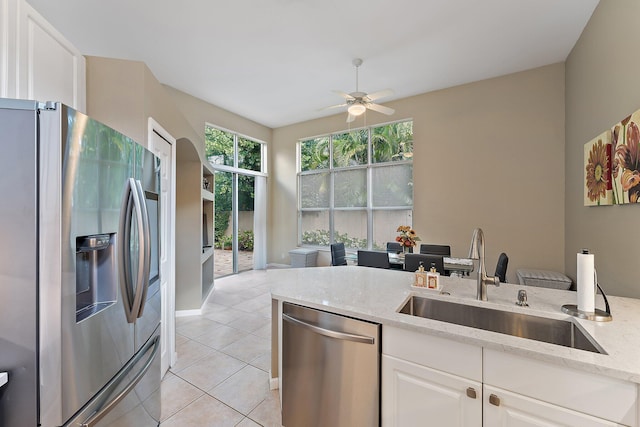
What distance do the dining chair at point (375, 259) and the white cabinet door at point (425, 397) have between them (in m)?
2.25

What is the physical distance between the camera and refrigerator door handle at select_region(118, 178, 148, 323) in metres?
1.26

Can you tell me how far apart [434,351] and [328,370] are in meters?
0.59

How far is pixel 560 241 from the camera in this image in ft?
12.0

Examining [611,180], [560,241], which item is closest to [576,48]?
[611,180]

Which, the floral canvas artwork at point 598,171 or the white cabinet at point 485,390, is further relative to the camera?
the floral canvas artwork at point 598,171

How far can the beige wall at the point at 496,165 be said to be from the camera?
12.2 feet

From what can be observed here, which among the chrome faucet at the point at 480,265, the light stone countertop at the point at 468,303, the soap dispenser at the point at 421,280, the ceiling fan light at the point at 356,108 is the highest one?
the ceiling fan light at the point at 356,108

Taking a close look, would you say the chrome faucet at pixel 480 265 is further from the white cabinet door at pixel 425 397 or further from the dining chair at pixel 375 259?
the dining chair at pixel 375 259

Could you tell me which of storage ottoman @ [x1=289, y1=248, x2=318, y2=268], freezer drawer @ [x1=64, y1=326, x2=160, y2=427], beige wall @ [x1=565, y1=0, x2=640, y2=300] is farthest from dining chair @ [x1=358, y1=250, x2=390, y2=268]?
freezer drawer @ [x1=64, y1=326, x2=160, y2=427]

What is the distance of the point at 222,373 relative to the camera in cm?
236

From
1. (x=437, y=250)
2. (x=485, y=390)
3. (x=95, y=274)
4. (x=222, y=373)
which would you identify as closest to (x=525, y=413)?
Answer: (x=485, y=390)

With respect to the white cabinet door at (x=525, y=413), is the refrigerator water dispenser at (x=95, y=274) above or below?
above

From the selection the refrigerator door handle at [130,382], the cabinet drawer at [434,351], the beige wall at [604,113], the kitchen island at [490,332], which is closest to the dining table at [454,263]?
the beige wall at [604,113]

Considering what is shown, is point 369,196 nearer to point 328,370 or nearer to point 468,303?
point 468,303
